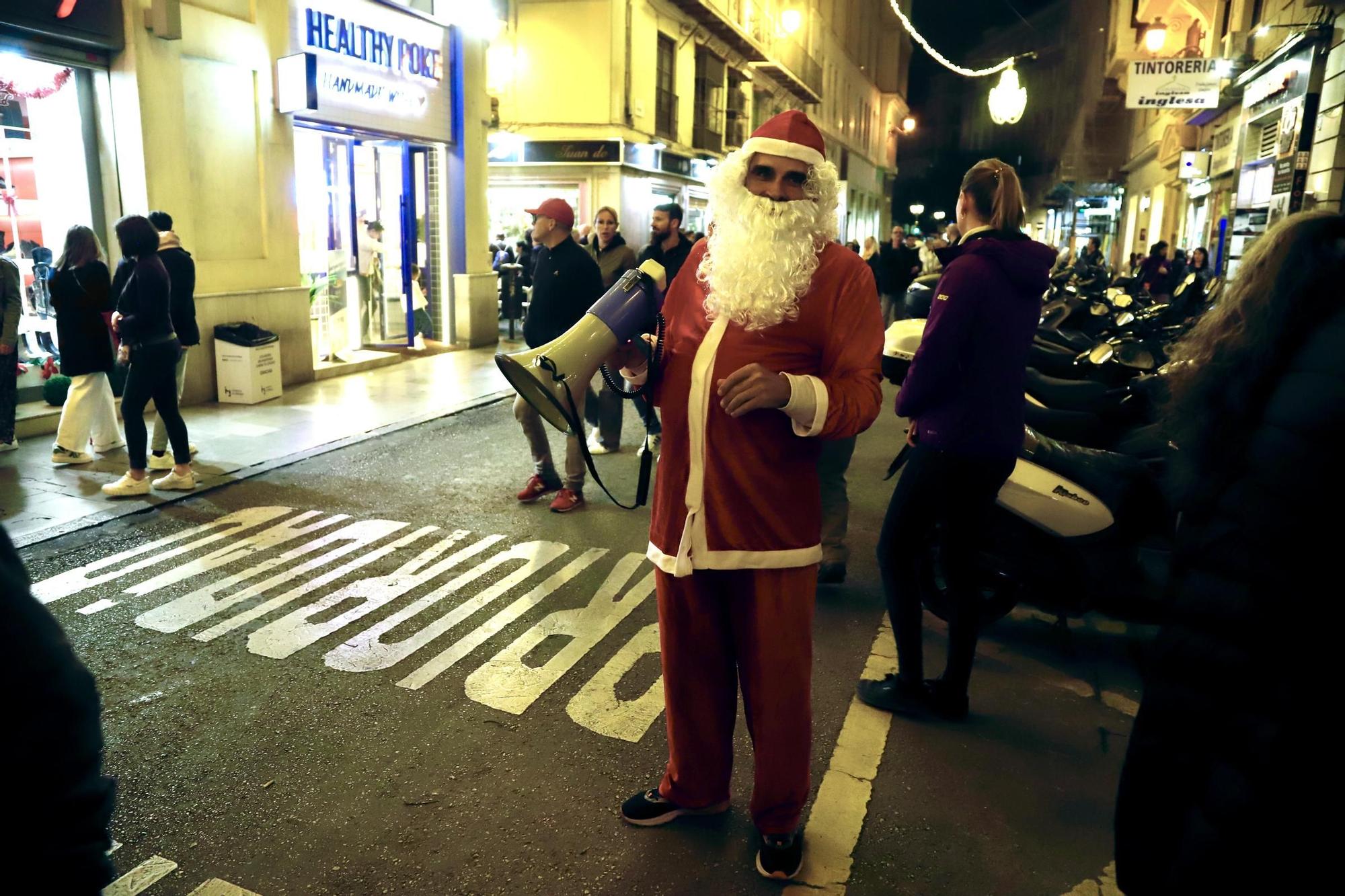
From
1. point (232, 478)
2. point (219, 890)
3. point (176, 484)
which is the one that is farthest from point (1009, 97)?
point (219, 890)

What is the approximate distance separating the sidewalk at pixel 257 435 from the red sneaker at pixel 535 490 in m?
2.20

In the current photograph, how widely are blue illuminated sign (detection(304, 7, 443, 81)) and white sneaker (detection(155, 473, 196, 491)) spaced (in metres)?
6.72

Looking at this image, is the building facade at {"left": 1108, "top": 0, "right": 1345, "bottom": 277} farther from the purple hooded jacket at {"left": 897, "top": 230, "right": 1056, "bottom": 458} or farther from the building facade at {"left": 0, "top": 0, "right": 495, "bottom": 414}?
the building facade at {"left": 0, "top": 0, "right": 495, "bottom": 414}

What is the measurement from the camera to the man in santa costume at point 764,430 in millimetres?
2584

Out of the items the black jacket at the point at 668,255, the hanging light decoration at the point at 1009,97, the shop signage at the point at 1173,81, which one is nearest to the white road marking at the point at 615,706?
the black jacket at the point at 668,255

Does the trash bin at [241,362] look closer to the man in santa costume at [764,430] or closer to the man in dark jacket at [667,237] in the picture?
the man in dark jacket at [667,237]

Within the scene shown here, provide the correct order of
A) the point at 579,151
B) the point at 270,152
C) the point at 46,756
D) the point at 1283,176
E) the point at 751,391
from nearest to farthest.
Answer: the point at 46,756 → the point at 751,391 → the point at 270,152 → the point at 1283,176 → the point at 579,151

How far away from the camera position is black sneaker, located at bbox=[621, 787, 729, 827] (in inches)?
119

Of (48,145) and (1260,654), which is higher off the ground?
(48,145)

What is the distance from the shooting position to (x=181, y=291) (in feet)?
23.2

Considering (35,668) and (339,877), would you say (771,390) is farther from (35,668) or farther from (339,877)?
(339,877)

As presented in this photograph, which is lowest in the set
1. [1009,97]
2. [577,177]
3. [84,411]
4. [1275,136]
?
[84,411]

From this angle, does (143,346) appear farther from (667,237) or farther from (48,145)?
(667,237)

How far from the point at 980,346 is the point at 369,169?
1279 cm
